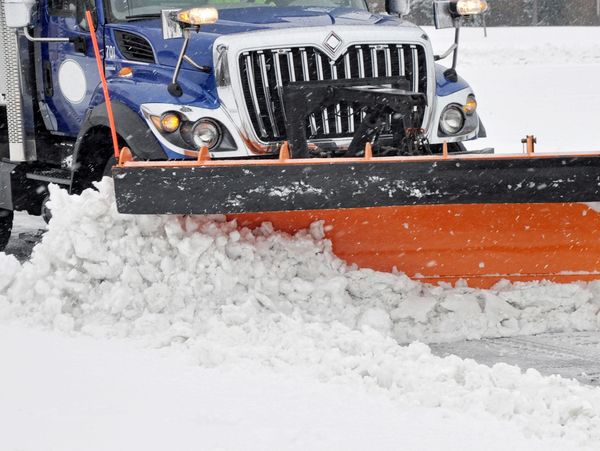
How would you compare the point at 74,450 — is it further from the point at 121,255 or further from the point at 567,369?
the point at 567,369

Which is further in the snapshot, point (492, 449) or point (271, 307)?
point (271, 307)

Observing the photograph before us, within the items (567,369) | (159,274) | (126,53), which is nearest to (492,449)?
(567,369)

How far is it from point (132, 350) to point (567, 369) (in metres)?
1.82

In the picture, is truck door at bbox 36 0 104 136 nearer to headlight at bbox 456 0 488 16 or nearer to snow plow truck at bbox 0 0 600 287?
snow plow truck at bbox 0 0 600 287

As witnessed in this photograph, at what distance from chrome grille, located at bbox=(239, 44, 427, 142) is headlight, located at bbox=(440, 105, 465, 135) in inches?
11.0

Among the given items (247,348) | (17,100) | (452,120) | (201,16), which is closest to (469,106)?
(452,120)

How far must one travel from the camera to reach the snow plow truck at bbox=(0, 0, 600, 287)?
16.0 feet

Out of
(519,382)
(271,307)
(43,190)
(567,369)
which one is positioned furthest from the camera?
(43,190)

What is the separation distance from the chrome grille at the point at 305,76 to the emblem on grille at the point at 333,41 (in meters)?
0.05

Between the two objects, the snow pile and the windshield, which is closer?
the snow pile

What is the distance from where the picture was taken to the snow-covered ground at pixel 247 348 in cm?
381

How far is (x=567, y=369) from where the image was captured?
4750 mm

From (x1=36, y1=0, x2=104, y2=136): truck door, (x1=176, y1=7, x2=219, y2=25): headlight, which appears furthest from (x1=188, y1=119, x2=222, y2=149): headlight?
(x1=36, y1=0, x2=104, y2=136): truck door

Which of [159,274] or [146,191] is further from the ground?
[146,191]
